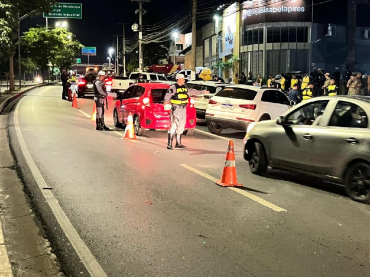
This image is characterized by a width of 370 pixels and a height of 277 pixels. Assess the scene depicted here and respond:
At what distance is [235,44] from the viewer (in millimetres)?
44219

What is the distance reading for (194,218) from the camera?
619cm

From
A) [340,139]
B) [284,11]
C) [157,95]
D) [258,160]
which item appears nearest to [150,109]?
[157,95]

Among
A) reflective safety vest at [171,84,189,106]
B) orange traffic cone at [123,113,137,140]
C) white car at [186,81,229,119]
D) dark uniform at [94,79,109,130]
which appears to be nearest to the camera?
reflective safety vest at [171,84,189,106]

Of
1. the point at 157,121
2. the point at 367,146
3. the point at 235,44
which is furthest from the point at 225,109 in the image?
the point at 235,44

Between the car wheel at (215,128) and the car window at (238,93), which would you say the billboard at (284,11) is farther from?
the car window at (238,93)

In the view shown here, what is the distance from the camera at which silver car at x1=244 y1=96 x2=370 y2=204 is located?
6.91 meters

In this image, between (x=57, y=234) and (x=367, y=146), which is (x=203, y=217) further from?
(x=367, y=146)

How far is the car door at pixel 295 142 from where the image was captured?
301 inches

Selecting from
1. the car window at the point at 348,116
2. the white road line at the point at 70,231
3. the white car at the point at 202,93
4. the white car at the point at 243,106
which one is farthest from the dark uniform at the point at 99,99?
the car window at the point at 348,116

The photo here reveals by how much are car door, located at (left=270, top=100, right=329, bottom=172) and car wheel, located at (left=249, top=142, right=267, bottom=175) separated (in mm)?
280

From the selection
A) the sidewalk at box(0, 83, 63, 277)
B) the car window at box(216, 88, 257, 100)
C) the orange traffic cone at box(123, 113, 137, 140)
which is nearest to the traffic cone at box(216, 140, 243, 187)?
the sidewalk at box(0, 83, 63, 277)

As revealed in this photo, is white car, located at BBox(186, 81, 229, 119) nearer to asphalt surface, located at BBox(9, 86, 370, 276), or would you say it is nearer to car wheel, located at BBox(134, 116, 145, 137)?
car wheel, located at BBox(134, 116, 145, 137)

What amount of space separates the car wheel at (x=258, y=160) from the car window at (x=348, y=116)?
1.62 metres

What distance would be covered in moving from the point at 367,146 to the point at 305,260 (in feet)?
8.27
